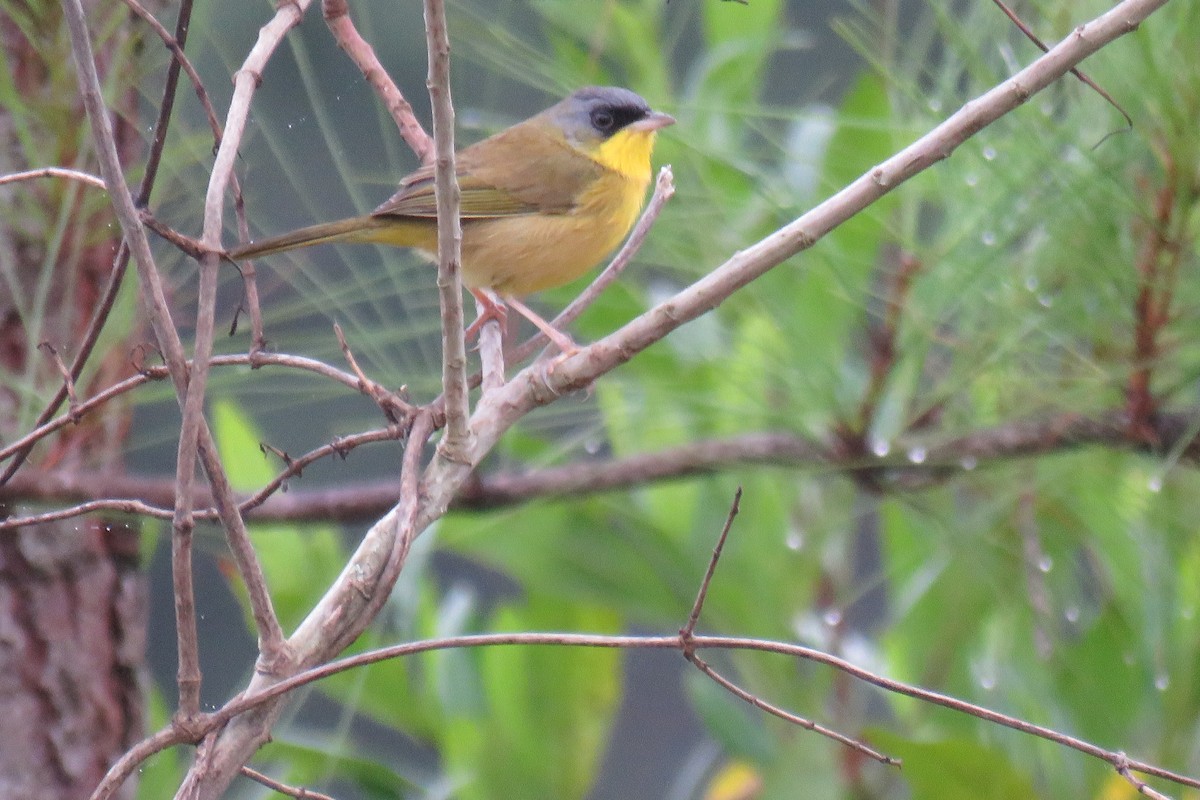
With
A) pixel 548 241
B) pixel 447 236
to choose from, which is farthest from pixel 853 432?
pixel 447 236

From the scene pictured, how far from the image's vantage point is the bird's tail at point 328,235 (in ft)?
5.21

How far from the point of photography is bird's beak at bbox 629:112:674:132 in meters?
1.92

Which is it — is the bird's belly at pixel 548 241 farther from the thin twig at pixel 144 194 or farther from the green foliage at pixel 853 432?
the thin twig at pixel 144 194

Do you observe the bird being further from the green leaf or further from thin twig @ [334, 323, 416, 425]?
thin twig @ [334, 323, 416, 425]

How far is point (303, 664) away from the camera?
2.50 ft

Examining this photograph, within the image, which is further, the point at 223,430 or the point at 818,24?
the point at 818,24

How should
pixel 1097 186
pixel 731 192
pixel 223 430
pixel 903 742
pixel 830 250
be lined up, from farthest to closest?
1. pixel 223 430
2. pixel 731 192
3. pixel 903 742
4. pixel 830 250
5. pixel 1097 186

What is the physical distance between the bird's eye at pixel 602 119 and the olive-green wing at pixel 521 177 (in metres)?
0.06

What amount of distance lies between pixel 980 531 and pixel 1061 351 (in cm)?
29

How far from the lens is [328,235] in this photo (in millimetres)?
1705

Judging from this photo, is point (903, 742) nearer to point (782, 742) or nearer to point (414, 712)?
point (782, 742)

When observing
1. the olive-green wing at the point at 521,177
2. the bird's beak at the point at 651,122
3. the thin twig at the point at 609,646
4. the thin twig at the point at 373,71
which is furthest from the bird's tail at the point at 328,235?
the thin twig at the point at 609,646

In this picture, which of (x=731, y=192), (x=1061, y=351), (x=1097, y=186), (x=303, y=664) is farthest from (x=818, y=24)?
(x=303, y=664)

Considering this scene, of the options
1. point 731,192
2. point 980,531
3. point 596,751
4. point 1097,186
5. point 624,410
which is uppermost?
point 1097,186
